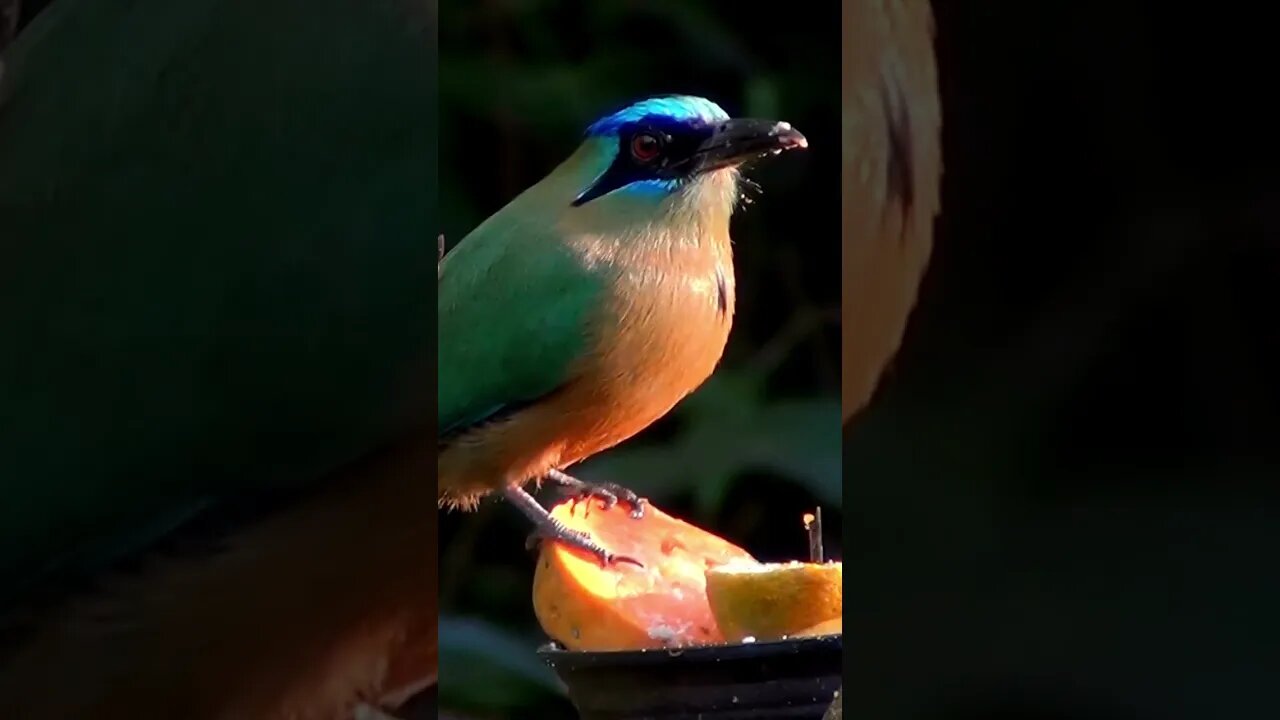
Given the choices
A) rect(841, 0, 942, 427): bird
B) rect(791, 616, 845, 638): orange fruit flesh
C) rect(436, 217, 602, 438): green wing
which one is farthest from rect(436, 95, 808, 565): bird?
rect(791, 616, 845, 638): orange fruit flesh

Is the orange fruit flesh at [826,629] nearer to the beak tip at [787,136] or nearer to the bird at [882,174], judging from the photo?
the bird at [882,174]

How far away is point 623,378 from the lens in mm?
2049

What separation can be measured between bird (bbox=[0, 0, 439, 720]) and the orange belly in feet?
0.34

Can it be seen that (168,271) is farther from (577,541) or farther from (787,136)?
(787,136)

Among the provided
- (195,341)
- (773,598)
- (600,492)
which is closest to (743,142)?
(600,492)

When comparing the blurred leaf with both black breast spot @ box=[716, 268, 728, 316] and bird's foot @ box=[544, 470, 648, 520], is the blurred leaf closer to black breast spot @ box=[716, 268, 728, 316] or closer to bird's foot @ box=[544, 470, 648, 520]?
bird's foot @ box=[544, 470, 648, 520]

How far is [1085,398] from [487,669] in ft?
3.47

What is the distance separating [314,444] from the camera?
6.58ft

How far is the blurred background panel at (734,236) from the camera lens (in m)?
2.11

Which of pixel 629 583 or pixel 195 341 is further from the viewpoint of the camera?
pixel 629 583

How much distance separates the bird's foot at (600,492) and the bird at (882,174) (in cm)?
37

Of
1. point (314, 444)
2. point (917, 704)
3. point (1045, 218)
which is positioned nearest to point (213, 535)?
point (314, 444)

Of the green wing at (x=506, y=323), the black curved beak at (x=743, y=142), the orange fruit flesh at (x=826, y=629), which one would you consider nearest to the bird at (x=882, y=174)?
the black curved beak at (x=743, y=142)

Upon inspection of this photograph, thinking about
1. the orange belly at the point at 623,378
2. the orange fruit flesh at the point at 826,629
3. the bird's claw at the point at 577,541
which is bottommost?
the orange fruit flesh at the point at 826,629
